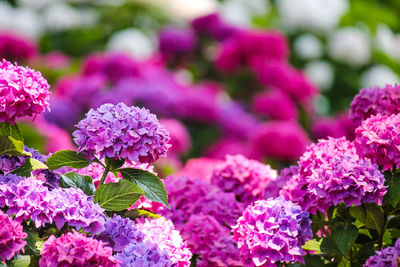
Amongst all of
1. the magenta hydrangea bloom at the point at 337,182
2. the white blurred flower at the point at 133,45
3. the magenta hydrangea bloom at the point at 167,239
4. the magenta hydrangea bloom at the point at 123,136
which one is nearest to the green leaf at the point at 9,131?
the magenta hydrangea bloom at the point at 123,136

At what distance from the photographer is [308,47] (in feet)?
26.7

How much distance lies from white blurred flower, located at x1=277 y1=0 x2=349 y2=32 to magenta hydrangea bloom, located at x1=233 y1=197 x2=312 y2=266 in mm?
6747

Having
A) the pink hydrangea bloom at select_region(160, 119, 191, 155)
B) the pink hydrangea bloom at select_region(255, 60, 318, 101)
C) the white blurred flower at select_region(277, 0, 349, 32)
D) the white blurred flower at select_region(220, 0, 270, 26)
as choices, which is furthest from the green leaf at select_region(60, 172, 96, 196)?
the white blurred flower at select_region(220, 0, 270, 26)

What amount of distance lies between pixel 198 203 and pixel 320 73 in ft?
18.9

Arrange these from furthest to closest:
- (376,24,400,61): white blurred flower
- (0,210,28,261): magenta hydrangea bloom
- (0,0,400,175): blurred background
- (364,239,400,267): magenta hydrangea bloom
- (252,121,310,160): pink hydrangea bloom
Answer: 1. (376,24,400,61): white blurred flower
2. (0,0,400,175): blurred background
3. (252,121,310,160): pink hydrangea bloom
4. (364,239,400,267): magenta hydrangea bloom
5. (0,210,28,261): magenta hydrangea bloom

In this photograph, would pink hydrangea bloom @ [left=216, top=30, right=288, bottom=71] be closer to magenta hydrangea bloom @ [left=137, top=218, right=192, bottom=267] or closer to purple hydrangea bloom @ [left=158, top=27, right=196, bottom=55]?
purple hydrangea bloom @ [left=158, top=27, right=196, bottom=55]

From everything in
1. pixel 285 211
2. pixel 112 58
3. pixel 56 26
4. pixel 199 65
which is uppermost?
pixel 56 26

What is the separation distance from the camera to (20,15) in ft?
27.6

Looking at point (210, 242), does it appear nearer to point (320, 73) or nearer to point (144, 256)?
point (144, 256)

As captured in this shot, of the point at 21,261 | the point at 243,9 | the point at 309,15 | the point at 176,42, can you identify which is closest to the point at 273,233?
the point at 21,261

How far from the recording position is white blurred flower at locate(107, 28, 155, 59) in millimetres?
7332

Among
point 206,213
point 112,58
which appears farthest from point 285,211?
point 112,58

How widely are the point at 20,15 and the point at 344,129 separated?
522 centimetres

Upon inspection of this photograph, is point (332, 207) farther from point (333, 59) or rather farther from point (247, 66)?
point (333, 59)
